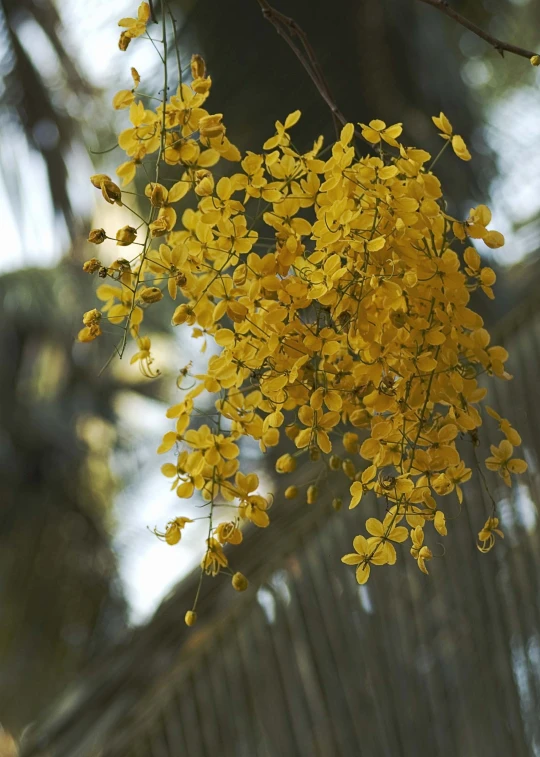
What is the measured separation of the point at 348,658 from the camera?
97 cm

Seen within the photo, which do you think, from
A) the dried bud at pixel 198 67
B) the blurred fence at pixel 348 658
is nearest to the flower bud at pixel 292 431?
the dried bud at pixel 198 67

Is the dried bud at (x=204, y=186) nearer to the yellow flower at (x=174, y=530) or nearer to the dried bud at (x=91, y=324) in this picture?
the dried bud at (x=91, y=324)

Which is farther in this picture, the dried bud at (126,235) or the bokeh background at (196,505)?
the bokeh background at (196,505)

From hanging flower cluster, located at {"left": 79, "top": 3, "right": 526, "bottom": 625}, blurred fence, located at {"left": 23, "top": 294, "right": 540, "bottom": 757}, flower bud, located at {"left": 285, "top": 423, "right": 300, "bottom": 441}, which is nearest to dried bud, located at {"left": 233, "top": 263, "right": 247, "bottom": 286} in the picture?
hanging flower cluster, located at {"left": 79, "top": 3, "right": 526, "bottom": 625}

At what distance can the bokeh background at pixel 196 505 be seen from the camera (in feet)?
3.18

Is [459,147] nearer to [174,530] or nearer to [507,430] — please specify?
[507,430]

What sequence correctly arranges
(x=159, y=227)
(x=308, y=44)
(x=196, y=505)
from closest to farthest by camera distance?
(x=159, y=227) < (x=308, y=44) < (x=196, y=505)

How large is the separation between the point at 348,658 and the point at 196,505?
27 centimetres

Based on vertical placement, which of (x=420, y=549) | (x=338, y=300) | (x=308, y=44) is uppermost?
(x=308, y=44)

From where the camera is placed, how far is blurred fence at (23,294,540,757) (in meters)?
0.96

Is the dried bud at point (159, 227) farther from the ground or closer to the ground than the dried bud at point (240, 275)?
farther from the ground

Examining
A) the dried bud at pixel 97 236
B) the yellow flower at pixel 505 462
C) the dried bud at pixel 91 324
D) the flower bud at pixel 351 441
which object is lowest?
the yellow flower at pixel 505 462

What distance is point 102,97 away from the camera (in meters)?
1.50

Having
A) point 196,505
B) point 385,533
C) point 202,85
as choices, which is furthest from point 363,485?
point 196,505
